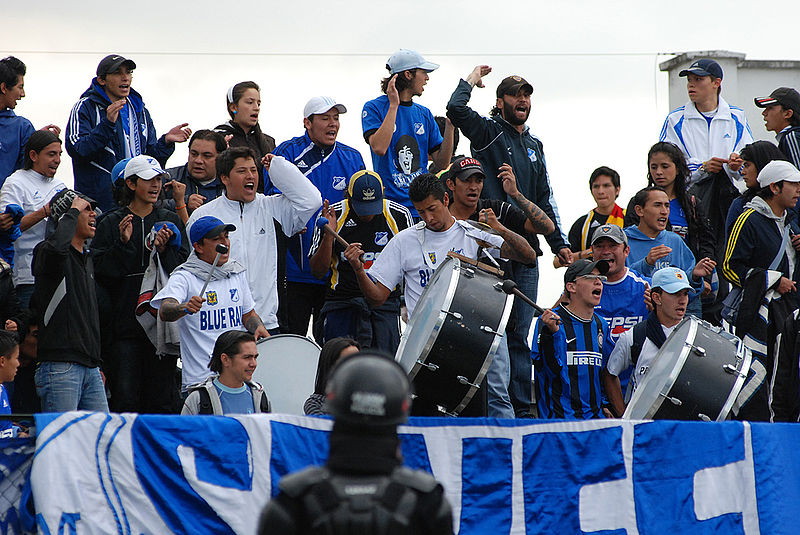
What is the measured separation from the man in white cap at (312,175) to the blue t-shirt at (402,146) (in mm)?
342

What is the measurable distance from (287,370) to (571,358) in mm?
2083

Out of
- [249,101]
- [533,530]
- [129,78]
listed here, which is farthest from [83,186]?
[533,530]

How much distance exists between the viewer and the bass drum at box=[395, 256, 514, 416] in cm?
729

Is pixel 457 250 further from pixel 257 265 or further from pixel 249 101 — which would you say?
pixel 249 101

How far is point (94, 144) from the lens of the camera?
9773mm

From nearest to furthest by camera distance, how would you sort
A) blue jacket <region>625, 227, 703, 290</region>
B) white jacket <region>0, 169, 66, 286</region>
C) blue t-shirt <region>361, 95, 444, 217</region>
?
1. white jacket <region>0, 169, 66, 286</region>
2. blue jacket <region>625, 227, 703, 290</region>
3. blue t-shirt <region>361, 95, 444, 217</region>

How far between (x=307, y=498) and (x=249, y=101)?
305 inches

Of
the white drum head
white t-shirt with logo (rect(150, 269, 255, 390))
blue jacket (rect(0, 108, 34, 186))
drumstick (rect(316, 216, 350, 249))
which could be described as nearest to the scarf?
drumstick (rect(316, 216, 350, 249))

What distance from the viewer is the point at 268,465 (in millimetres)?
6324

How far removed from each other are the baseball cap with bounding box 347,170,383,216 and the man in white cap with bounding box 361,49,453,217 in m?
0.94

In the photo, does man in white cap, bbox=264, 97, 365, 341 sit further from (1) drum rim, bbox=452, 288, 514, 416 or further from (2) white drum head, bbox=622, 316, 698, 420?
(2) white drum head, bbox=622, 316, 698, 420

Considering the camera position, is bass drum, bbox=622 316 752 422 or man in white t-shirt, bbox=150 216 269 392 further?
man in white t-shirt, bbox=150 216 269 392

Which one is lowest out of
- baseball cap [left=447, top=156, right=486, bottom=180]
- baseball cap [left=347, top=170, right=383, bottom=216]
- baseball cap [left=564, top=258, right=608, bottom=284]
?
baseball cap [left=564, top=258, right=608, bottom=284]

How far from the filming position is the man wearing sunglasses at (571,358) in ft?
27.6
